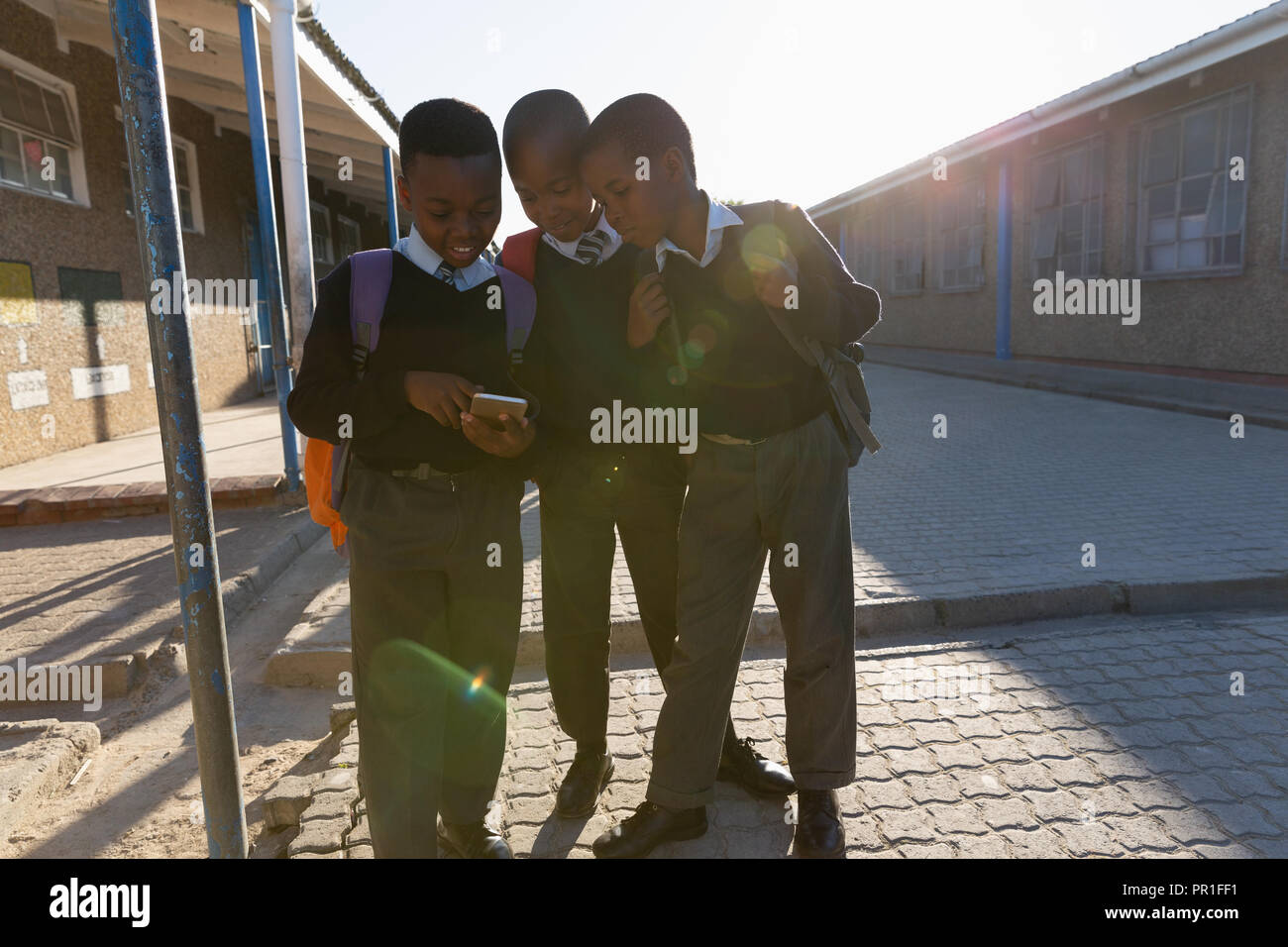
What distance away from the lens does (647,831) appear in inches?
88.4

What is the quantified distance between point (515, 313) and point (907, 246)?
20.5 meters

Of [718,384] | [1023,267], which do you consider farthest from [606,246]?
[1023,267]

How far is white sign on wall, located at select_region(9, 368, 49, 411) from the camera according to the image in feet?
25.2

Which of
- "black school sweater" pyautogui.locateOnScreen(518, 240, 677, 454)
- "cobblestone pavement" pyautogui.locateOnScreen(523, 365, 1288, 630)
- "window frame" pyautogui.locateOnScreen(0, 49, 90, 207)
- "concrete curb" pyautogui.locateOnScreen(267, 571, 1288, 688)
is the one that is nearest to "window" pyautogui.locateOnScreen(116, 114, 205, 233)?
"window frame" pyautogui.locateOnScreen(0, 49, 90, 207)

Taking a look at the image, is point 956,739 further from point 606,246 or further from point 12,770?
point 12,770

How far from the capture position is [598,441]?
2227mm

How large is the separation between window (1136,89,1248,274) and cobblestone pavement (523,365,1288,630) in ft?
9.53

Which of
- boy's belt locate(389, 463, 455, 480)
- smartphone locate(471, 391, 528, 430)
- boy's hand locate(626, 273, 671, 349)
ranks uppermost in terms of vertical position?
boy's hand locate(626, 273, 671, 349)

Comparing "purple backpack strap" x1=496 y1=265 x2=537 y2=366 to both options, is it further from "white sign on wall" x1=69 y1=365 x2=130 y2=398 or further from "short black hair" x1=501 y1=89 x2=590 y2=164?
"white sign on wall" x1=69 y1=365 x2=130 y2=398

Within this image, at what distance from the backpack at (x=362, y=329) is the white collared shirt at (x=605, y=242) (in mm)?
193

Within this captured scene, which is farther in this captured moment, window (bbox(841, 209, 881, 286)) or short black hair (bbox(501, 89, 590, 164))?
window (bbox(841, 209, 881, 286))

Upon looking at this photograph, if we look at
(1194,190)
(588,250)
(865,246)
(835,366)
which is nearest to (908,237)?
(865,246)

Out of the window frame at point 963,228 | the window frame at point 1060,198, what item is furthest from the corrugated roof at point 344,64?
the window frame at point 963,228

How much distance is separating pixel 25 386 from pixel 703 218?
818 cm
